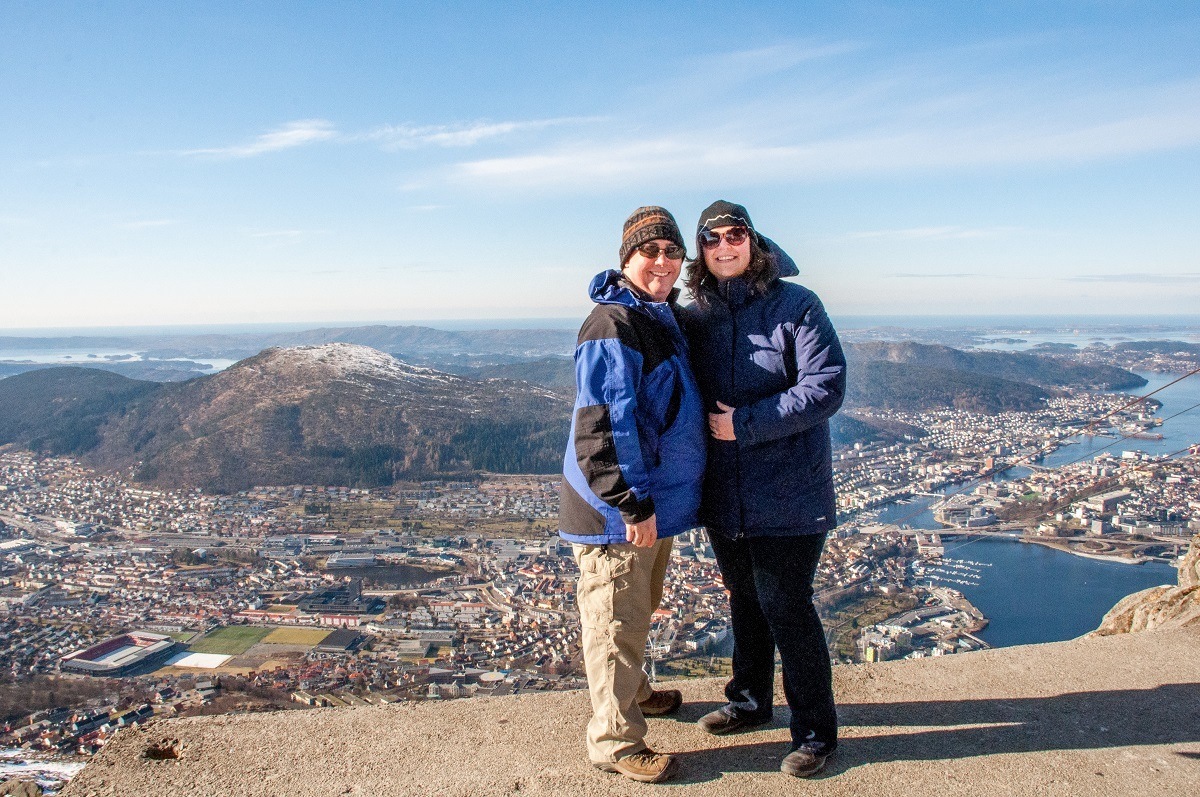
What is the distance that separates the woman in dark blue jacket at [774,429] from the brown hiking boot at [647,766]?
41 centimetres

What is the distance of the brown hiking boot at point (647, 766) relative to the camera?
2402 millimetres

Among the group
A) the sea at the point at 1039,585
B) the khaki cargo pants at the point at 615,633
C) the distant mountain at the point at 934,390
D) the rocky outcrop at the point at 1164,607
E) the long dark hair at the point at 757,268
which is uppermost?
the long dark hair at the point at 757,268

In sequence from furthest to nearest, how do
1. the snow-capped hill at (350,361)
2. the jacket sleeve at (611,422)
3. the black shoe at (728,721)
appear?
the snow-capped hill at (350,361), the black shoe at (728,721), the jacket sleeve at (611,422)

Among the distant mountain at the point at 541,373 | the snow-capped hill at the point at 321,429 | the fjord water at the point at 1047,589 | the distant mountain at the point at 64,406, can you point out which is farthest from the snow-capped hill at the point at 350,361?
the fjord water at the point at 1047,589

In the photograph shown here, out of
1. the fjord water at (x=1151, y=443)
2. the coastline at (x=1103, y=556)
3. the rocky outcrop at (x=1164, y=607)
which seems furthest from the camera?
the fjord water at (x=1151, y=443)

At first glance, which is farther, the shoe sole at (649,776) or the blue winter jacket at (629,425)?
the shoe sole at (649,776)

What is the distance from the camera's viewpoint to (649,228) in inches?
91.0

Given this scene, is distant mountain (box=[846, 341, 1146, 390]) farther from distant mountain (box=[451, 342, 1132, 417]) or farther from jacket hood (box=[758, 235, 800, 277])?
jacket hood (box=[758, 235, 800, 277])

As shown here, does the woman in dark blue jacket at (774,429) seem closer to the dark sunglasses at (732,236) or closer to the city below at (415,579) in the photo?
the dark sunglasses at (732,236)

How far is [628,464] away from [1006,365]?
5138cm

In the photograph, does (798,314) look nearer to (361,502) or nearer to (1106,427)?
(361,502)

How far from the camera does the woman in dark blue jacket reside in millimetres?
2350

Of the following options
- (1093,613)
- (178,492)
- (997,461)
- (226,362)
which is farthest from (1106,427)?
(226,362)

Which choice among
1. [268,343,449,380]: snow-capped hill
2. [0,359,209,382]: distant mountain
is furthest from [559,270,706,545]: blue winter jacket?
[0,359,209,382]: distant mountain
